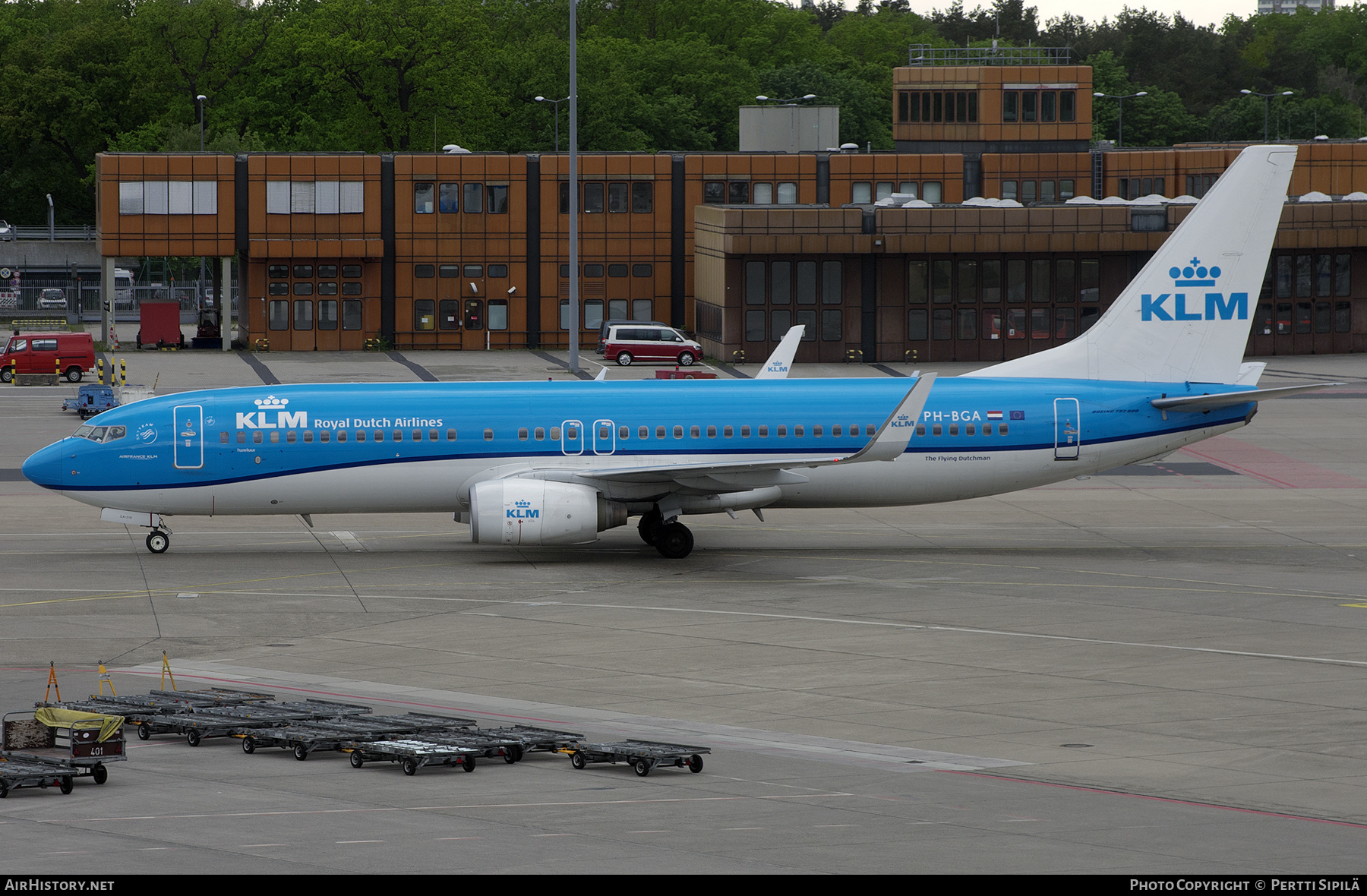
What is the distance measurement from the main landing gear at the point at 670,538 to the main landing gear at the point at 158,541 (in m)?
12.1

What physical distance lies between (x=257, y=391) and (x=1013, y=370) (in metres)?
19.3

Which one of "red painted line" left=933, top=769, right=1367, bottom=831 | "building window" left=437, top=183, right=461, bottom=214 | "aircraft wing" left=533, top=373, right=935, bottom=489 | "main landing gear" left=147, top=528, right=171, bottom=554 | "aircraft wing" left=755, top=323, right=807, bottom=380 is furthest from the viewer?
"building window" left=437, top=183, right=461, bottom=214

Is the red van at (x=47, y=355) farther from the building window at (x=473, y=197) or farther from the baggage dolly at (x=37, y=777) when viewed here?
the baggage dolly at (x=37, y=777)

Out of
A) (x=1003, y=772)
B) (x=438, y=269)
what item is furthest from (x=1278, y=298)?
(x=1003, y=772)

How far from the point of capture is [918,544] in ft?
142

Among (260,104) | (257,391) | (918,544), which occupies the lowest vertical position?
(918,544)

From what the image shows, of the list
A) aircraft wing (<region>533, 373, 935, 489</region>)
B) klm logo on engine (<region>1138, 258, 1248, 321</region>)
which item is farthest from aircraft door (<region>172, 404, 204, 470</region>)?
klm logo on engine (<region>1138, 258, 1248, 321</region>)

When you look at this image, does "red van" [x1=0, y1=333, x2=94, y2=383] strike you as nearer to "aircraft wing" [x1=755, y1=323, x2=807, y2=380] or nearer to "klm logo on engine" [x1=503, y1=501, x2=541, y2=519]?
"aircraft wing" [x1=755, y1=323, x2=807, y2=380]

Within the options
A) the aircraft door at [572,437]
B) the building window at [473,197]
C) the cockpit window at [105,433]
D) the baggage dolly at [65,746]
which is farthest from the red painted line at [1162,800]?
the building window at [473,197]

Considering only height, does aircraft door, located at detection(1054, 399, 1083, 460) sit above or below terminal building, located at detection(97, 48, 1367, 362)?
below

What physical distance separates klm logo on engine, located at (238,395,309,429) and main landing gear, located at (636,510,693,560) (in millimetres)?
8723

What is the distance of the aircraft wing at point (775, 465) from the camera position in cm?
3734

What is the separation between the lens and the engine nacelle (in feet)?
125

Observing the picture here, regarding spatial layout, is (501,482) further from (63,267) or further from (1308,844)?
(63,267)
